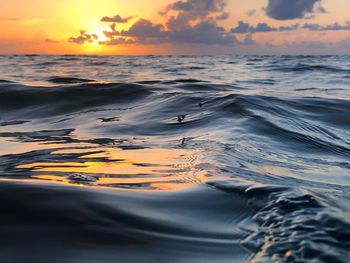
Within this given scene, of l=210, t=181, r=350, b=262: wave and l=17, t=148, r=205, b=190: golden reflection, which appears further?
l=17, t=148, r=205, b=190: golden reflection

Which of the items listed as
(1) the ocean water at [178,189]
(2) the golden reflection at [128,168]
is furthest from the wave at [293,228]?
(2) the golden reflection at [128,168]

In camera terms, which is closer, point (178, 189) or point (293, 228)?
point (293, 228)

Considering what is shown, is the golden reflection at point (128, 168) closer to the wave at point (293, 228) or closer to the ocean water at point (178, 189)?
the ocean water at point (178, 189)

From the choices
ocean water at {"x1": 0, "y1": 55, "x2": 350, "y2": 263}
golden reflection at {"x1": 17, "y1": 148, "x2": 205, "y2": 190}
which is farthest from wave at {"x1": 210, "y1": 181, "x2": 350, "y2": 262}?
golden reflection at {"x1": 17, "y1": 148, "x2": 205, "y2": 190}

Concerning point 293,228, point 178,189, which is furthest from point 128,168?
point 293,228

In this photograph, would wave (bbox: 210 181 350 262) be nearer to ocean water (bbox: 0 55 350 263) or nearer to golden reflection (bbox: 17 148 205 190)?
ocean water (bbox: 0 55 350 263)

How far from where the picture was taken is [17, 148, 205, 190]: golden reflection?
294 centimetres

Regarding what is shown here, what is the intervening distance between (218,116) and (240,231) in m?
4.24

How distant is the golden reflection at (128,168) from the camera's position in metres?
2.94

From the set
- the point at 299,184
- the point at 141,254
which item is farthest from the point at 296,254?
the point at 299,184

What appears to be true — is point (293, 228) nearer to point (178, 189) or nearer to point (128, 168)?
point (178, 189)

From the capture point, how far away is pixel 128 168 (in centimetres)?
342

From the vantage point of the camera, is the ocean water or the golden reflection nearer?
the ocean water

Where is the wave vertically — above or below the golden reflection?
above
